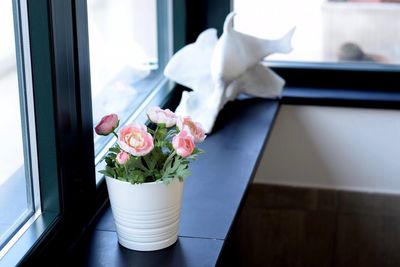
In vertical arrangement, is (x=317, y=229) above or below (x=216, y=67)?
below

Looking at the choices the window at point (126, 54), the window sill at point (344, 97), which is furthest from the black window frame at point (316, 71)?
the window at point (126, 54)

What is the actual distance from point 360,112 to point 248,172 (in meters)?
0.63

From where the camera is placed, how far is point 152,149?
129cm

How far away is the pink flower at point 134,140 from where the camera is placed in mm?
1244

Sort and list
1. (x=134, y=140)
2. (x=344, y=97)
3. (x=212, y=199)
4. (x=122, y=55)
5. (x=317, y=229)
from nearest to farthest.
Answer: (x=134, y=140) → (x=212, y=199) → (x=122, y=55) → (x=344, y=97) → (x=317, y=229)

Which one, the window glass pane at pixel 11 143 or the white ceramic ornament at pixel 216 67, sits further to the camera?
the white ceramic ornament at pixel 216 67

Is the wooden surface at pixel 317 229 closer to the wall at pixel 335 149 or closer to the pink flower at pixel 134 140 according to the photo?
the wall at pixel 335 149

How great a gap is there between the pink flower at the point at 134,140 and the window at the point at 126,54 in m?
0.30

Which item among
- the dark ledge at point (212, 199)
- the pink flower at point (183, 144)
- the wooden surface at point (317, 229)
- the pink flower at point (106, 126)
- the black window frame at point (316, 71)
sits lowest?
the wooden surface at point (317, 229)

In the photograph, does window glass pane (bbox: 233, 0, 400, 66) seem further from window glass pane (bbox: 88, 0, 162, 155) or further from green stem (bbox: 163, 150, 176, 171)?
green stem (bbox: 163, 150, 176, 171)

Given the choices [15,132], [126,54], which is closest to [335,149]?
[126,54]

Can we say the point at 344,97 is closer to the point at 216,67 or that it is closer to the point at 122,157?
the point at 216,67

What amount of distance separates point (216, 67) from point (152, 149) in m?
0.70

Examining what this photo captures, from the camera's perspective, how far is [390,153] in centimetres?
224
